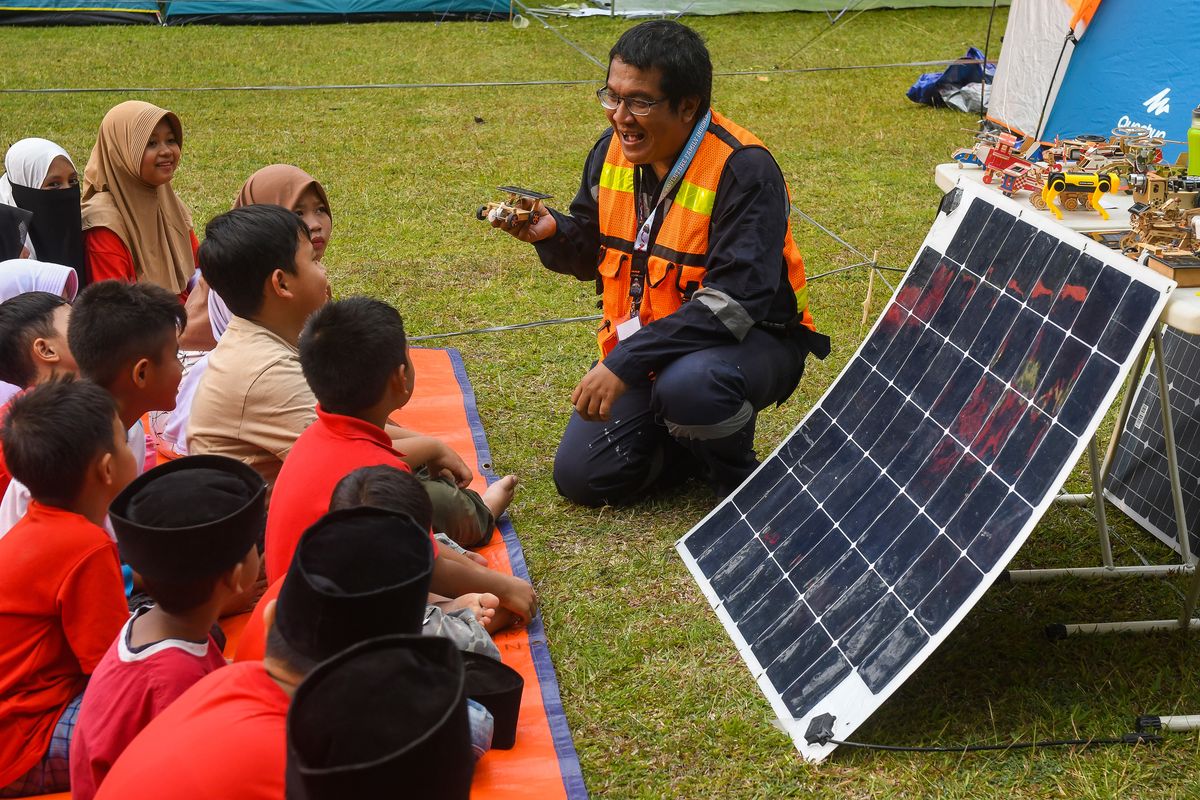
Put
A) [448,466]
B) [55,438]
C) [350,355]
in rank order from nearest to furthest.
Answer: [55,438] < [350,355] < [448,466]

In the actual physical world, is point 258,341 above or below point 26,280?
above

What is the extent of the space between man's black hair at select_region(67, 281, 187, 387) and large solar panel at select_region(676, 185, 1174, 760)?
167cm

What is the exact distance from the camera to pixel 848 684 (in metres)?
2.75

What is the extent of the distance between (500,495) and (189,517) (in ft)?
5.45

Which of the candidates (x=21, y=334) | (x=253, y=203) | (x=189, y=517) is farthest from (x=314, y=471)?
(x=253, y=203)

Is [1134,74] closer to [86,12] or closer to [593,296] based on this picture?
[593,296]

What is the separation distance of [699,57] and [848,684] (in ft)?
6.43

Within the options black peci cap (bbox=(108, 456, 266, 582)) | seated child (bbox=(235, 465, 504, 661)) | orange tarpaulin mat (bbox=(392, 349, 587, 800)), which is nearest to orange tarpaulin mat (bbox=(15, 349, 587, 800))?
orange tarpaulin mat (bbox=(392, 349, 587, 800))

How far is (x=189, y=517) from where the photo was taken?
221 cm

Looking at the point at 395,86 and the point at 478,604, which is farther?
the point at 395,86

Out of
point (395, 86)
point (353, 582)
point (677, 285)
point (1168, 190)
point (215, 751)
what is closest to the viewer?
point (215, 751)

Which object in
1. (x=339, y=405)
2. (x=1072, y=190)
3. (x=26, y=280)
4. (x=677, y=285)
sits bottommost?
(x=26, y=280)

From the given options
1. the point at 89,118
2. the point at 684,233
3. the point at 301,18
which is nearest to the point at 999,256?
the point at 684,233

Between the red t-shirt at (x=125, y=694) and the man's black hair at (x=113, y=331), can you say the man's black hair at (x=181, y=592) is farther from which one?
the man's black hair at (x=113, y=331)
